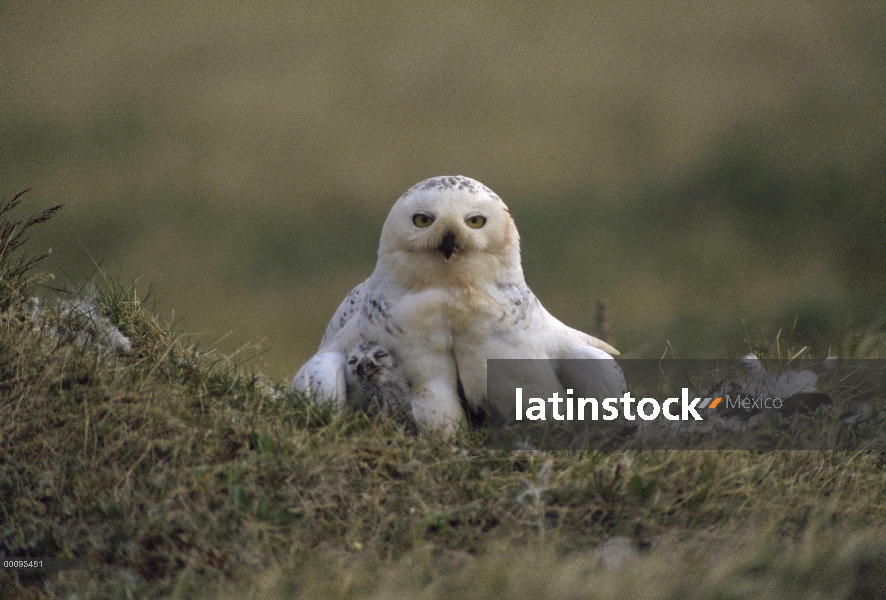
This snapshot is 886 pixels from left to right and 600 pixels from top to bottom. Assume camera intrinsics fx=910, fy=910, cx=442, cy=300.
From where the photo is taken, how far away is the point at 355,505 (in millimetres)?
3467

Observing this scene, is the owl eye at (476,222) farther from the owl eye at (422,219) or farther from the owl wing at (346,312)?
the owl wing at (346,312)

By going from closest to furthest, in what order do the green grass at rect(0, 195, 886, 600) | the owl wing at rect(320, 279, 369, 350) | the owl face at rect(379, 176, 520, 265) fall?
the green grass at rect(0, 195, 886, 600) → the owl face at rect(379, 176, 520, 265) → the owl wing at rect(320, 279, 369, 350)

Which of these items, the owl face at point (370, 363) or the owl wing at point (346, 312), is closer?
the owl face at point (370, 363)

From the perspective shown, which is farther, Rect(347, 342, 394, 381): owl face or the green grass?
Result: Rect(347, 342, 394, 381): owl face

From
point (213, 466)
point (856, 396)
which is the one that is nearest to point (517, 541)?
point (213, 466)

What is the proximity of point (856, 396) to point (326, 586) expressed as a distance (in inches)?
131

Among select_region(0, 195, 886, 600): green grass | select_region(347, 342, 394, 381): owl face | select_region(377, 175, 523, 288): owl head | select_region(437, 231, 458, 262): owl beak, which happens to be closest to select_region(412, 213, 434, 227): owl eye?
select_region(377, 175, 523, 288): owl head

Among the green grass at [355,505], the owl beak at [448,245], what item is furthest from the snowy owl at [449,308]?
the green grass at [355,505]

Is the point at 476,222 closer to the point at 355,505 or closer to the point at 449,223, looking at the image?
the point at 449,223

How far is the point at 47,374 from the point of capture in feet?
12.6

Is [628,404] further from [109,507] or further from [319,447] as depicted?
[109,507]

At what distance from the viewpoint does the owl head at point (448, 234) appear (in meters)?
4.14

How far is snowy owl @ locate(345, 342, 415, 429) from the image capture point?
4.23 m

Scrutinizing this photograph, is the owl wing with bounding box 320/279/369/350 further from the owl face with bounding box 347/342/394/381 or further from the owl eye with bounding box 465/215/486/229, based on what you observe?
the owl eye with bounding box 465/215/486/229
